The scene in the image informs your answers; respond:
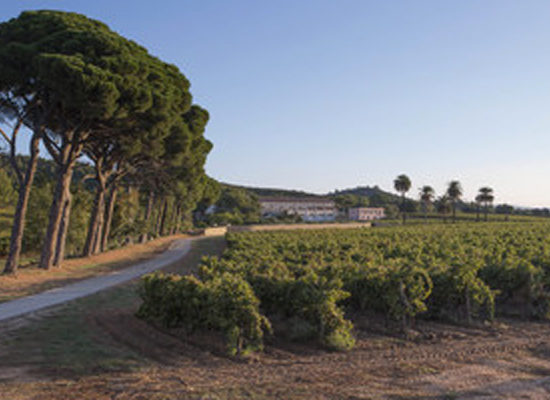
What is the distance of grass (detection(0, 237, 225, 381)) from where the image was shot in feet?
23.0

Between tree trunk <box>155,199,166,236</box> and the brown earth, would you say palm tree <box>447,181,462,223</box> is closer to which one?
tree trunk <box>155,199,166,236</box>

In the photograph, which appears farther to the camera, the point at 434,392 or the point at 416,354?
the point at 416,354

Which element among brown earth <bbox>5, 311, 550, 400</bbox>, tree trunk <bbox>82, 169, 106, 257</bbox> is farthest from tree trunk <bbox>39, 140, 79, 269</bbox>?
brown earth <bbox>5, 311, 550, 400</bbox>

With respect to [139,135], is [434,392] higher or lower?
lower

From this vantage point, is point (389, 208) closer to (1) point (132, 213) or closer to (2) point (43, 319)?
(1) point (132, 213)

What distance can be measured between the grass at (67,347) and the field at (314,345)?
0.02 meters

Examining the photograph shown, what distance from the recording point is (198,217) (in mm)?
111812

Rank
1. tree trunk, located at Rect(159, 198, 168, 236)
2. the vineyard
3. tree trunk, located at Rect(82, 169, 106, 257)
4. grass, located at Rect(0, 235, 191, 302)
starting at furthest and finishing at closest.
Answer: tree trunk, located at Rect(159, 198, 168, 236) < tree trunk, located at Rect(82, 169, 106, 257) < grass, located at Rect(0, 235, 191, 302) < the vineyard

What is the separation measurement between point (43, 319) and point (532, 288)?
1279 cm

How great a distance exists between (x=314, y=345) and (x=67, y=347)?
182 inches

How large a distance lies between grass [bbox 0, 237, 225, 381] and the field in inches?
0.9

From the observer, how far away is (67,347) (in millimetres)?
7941

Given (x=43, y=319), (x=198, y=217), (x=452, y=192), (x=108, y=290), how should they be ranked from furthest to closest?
(x=198, y=217) < (x=452, y=192) < (x=108, y=290) < (x=43, y=319)

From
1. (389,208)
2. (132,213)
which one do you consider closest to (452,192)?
(389,208)
